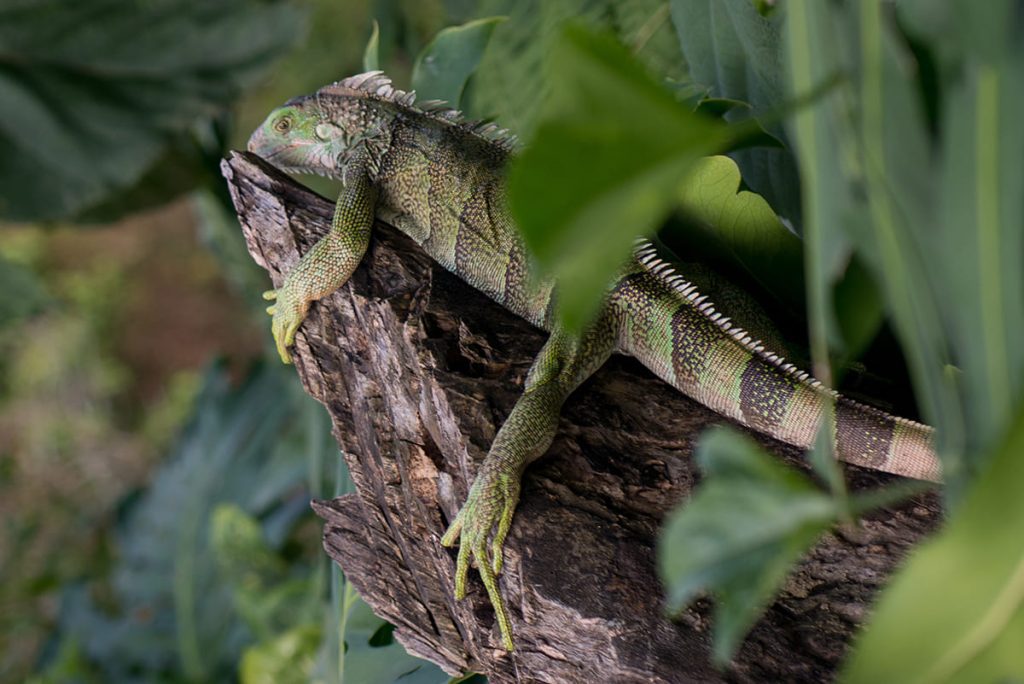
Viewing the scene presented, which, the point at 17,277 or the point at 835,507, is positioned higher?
the point at 835,507

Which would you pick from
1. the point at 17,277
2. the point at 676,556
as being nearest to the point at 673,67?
the point at 676,556

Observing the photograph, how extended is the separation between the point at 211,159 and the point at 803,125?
220 centimetres

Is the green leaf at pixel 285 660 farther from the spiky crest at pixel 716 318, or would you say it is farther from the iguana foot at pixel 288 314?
the spiky crest at pixel 716 318

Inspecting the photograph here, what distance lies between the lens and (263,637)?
250 centimetres

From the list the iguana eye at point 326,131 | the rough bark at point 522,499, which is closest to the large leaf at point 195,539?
the iguana eye at point 326,131

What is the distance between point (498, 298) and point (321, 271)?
27cm

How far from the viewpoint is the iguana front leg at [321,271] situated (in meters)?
1.38

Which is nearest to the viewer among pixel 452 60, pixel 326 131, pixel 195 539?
pixel 452 60

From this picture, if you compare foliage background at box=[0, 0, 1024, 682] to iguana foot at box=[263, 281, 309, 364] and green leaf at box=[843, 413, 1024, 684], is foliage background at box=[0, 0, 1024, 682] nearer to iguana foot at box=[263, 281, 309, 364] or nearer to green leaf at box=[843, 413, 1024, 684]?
green leaf at box=[843, 413, 1024, 684]

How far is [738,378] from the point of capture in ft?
4.03

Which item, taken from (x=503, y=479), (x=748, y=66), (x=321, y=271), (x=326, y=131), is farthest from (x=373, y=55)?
(x=503, y=479)

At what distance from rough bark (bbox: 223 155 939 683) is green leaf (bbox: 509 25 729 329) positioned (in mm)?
689

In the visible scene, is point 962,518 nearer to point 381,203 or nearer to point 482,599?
point 482,599

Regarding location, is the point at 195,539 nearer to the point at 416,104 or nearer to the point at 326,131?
the point at 326,131
